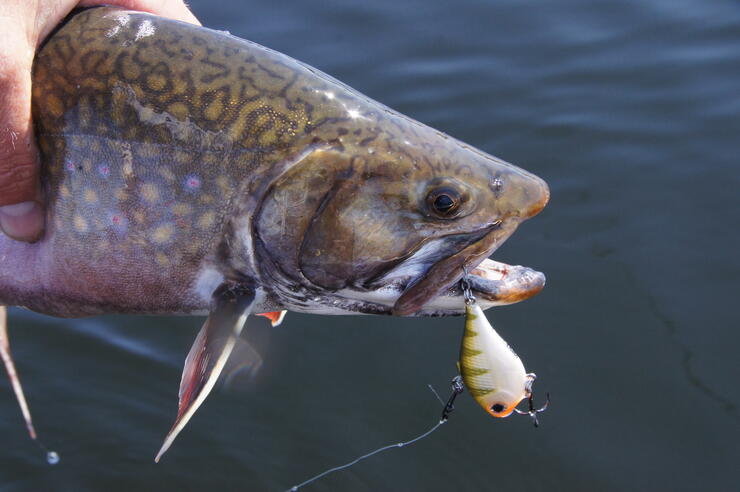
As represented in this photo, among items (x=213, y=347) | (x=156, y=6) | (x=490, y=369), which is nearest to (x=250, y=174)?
(x=213, y=347)

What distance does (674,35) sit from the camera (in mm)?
6223

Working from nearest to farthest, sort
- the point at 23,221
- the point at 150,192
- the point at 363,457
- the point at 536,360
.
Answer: the point at 150,192 < the point at 23,221 < the point at 363,457 < the point at 536,360

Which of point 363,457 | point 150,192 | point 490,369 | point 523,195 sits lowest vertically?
point 363,457

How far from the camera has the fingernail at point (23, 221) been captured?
2.43 m

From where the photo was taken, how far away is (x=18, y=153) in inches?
90.0

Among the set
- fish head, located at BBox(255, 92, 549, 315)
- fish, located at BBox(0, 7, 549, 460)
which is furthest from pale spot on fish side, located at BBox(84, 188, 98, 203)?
fish head, located at BBox(255, 92, 549, 315)

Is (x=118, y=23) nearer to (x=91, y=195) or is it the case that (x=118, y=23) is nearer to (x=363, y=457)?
(x=91, y=195)

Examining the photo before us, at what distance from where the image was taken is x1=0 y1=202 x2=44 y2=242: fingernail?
95.5 inches

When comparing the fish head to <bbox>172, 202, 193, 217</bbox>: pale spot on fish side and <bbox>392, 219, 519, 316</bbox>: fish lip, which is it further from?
<bbox>172, 202, 193, 217</bbox>: pale spot on fish side

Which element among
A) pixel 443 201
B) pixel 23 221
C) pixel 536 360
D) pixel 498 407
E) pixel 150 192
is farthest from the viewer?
pixel 536 360

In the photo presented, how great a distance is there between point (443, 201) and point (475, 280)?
0.32 meters

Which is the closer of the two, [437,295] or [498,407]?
[437,295]

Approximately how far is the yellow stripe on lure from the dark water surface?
1085 millimetres

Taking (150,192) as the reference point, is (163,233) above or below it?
below
